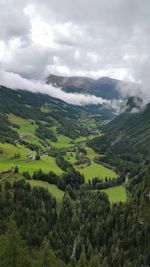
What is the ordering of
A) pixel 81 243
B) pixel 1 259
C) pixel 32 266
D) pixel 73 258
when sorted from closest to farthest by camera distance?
pixel 1 259 < pixel 32 266 < pixel 73 258 < pixel 81 243

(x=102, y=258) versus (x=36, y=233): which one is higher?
(x=36, y=233)

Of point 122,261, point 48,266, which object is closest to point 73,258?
point 122,261

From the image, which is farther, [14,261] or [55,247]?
[55,247]

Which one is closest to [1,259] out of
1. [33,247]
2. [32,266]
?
[32,266]

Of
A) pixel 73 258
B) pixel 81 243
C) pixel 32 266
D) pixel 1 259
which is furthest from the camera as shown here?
pixel 81 243

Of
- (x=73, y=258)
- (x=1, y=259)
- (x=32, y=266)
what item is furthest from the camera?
(x=73, y=258)

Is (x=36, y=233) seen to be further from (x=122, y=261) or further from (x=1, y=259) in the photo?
(x=1, y=259)

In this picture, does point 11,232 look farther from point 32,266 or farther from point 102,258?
point 102,258

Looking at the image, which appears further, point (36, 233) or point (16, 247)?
point (36, 233)

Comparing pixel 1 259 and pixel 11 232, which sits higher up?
→ pixel 11 232
